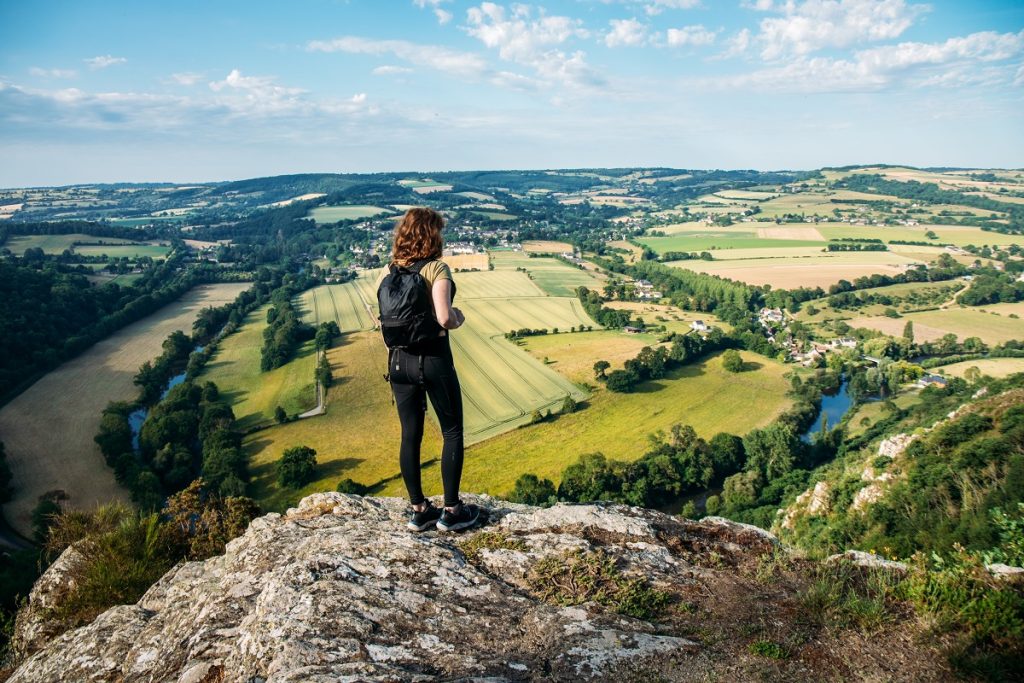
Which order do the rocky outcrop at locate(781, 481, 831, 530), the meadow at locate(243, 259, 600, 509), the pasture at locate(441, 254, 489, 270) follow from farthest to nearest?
the pasture at locate(441, 254, 489, 270), the meadow at locate(243, 259, 600, 509), the rocky outcrop at locate(781, 481, 831, 530)

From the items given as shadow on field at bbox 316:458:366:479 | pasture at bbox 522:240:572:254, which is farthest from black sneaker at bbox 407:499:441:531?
pasture at bbox 522:240:572:254

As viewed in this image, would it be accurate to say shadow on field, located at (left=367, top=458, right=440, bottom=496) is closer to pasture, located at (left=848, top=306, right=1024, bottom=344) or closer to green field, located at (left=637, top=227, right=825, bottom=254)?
pasture, located at (left=848, top=306, right=1024, bottom=344)

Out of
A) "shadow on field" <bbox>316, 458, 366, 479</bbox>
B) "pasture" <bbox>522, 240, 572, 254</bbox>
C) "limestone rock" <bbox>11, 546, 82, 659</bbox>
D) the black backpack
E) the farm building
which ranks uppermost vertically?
the black backpack

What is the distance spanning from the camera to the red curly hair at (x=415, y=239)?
5.59m

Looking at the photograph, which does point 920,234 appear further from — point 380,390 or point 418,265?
point 418,265

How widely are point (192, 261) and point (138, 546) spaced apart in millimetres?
147920

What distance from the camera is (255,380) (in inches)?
2349

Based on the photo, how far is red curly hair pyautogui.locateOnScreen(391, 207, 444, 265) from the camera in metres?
5.59

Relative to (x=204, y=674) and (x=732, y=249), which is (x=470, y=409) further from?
(x=732, y=249)

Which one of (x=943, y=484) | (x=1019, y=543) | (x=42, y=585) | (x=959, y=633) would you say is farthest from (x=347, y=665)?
(x=943, y=484)

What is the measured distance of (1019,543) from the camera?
567 cm

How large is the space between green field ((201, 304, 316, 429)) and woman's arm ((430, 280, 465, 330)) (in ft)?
163

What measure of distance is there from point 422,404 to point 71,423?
59133mm

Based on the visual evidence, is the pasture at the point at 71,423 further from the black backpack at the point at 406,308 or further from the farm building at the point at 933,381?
the farm building at the point at 933,381
